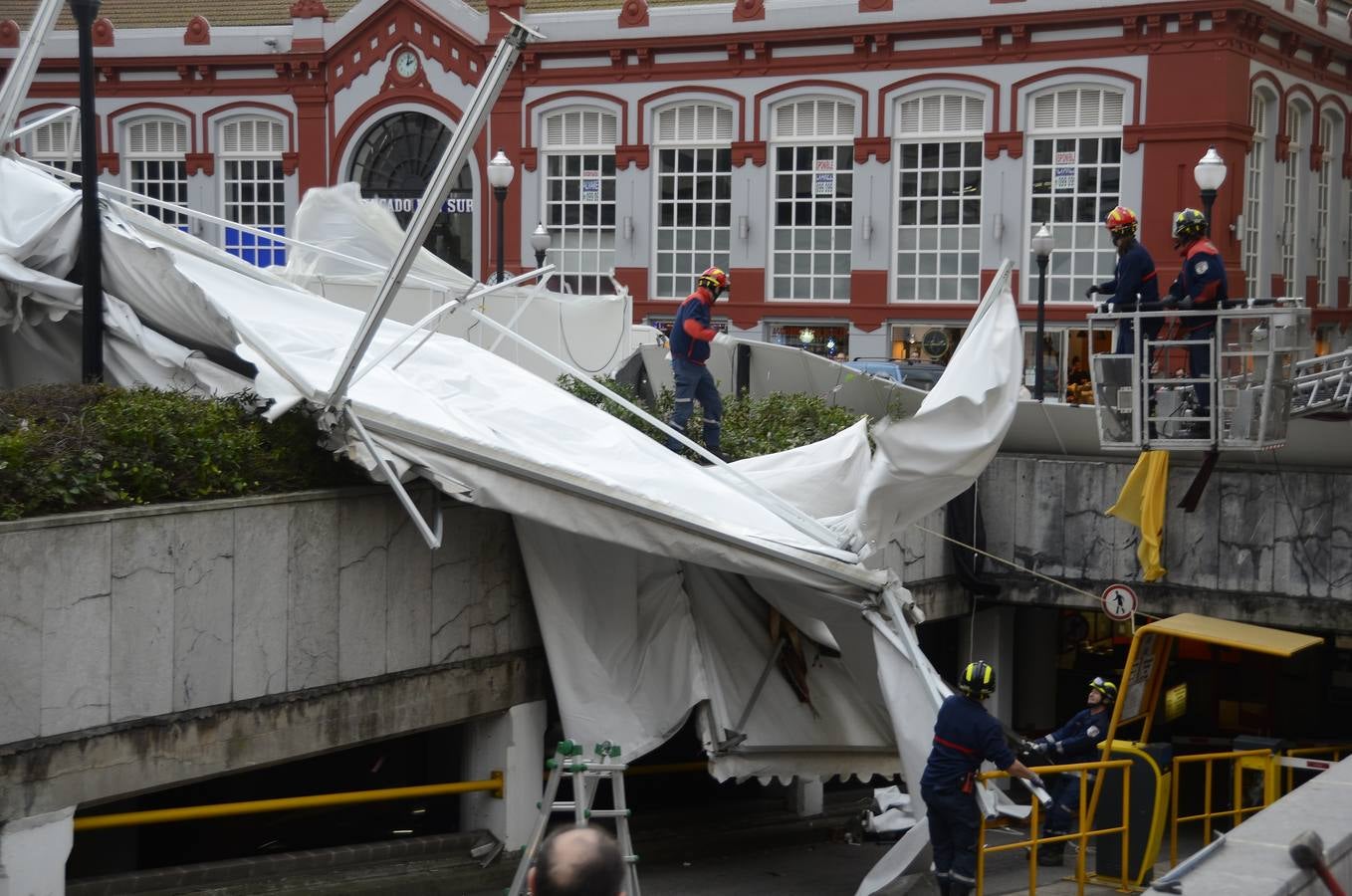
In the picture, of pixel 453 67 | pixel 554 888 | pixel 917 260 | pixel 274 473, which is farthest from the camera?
pixel 453 67

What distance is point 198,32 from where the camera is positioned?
37.1 m

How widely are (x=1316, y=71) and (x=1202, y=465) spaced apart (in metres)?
21.3

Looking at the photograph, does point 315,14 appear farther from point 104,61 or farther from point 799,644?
point 799,644

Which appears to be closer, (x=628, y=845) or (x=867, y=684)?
(x=628, y=845)

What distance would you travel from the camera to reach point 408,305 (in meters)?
19.7

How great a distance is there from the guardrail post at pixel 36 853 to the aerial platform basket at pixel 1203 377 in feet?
28.5

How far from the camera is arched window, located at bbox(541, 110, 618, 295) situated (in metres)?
35.0

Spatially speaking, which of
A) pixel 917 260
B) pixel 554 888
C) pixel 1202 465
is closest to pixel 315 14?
pixel 917 260

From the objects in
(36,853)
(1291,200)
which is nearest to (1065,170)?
(1291,200)

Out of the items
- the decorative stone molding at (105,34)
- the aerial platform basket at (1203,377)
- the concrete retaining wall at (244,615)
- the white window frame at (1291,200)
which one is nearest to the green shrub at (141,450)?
the concrete retaining wall at (244,615)

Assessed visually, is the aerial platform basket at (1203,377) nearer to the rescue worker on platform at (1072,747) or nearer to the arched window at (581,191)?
the rescue worker on platform at (1072,747)

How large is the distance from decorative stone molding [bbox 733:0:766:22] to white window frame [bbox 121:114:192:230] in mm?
13292

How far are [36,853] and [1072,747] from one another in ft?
23.3

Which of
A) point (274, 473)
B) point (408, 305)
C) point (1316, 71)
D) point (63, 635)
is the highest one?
point (1316, 71)
